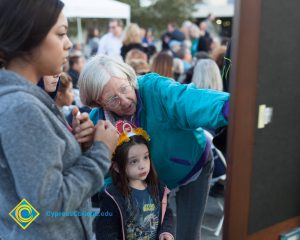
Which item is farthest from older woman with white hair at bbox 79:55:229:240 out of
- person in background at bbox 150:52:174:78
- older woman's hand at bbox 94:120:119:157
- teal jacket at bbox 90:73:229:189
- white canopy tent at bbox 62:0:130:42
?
white canopy tent at bbox 62:0:130:42

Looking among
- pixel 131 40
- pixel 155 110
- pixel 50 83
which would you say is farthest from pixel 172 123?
pixel 131 40

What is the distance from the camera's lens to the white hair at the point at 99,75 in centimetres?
157

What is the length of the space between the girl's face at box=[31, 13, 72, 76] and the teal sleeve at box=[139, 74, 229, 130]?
20.5 inches

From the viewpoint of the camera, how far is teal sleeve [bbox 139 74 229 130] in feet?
4.12

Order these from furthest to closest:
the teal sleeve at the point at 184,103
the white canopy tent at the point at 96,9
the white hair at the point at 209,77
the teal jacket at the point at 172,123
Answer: the white canopy tent at the point at 96,9 < the white hair at the point at 209,77 < the teal jacket at the point at 172,123 < the teal sleeve at the point at 184,103

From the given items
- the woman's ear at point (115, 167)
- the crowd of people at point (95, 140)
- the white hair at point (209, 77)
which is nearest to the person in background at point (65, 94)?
the white hair at point (209, 77)

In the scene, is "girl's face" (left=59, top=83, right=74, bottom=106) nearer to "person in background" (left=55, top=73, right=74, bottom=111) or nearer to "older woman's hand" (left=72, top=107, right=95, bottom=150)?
"person in background" (left=55, top=73, right=74, bottom=111)

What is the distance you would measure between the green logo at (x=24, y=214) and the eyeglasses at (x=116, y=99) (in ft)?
2.30

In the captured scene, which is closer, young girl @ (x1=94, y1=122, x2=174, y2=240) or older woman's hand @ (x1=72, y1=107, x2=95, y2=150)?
older woman's hand @ (x1=72, y1=107, x2=95, y2=150)

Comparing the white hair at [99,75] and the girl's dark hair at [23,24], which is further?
the white hair at [99,75]

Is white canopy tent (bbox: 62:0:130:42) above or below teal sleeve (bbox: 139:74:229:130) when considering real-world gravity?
above

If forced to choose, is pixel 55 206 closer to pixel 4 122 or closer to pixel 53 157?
pixel 53 157

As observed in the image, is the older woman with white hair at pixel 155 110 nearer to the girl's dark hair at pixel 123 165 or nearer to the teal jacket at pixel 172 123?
the teal jacket at pixel 172 123

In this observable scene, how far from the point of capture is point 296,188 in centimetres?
106
